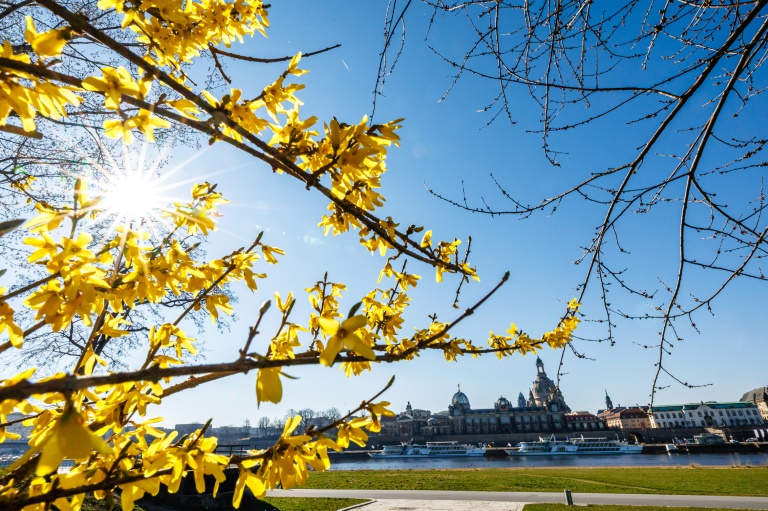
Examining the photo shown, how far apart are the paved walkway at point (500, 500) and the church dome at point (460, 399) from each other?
76.8 meters

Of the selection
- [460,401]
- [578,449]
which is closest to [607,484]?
[578,449]

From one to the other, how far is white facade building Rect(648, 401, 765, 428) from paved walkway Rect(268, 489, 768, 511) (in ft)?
258

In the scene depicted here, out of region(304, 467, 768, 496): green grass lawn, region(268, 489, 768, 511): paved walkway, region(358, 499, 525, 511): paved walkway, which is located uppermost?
region(358, 499, 525, 511): paved walkway

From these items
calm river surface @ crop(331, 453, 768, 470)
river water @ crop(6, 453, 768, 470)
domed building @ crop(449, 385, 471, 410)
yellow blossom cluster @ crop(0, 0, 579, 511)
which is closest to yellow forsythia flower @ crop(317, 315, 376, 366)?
yellow blossom cluster @ crop(0, 0, 579, 511)

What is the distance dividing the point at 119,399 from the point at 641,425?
9538 centimetres

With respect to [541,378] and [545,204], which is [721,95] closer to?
[545,204]

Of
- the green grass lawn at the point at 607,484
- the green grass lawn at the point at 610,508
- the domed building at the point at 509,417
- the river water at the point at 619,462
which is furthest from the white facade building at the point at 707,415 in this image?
the green grass lawn at the point at 610,508

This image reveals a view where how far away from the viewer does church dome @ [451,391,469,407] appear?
86750mm

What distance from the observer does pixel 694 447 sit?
46000 millimetres

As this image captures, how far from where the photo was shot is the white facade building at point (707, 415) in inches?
2948

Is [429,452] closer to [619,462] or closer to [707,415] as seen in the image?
[619,462]

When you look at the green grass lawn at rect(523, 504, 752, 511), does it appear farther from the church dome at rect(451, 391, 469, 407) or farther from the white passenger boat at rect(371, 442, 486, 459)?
the church dome at rect(451, 391, 469, 407)

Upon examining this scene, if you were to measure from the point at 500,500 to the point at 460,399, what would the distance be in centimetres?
8190

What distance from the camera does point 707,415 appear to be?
76.4 meters
